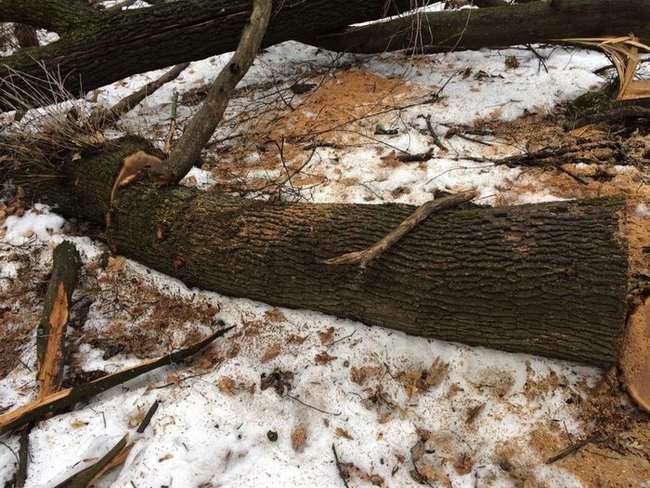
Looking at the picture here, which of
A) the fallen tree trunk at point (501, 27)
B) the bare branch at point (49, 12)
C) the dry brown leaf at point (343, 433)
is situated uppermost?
the bare branch at point (49, 12)

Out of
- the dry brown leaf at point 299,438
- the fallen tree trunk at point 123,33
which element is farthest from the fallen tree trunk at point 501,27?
the dry brown leaf at point 299,438

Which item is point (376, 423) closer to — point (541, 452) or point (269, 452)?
point (269, 452)

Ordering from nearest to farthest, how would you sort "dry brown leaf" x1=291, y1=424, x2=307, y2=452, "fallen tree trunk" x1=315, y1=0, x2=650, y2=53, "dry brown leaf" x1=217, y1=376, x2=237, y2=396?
"dry brown leaf" x1=291, y1=424, x2=307, y2=452
"dry brown leaf" x1=217, y1=376, x2=237, y2=396
"fallen tree trunk" x1=315, y1=0, x2=650, y2=53

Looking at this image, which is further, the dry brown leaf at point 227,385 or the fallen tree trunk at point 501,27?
the fallen tree trunk at point 501,27

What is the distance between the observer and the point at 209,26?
4047 mm

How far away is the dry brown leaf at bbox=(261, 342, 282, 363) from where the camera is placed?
2523 millimetres

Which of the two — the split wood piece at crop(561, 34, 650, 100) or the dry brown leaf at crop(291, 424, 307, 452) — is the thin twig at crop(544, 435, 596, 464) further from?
the split wood piece at crop(561, 34, 650, 100)

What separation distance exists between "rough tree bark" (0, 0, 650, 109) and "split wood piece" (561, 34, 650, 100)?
0.65 ft

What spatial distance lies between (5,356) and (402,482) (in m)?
2.25

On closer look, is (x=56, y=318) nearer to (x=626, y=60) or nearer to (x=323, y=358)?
(x=323, y=358)

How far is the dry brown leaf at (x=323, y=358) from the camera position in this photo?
2.47 meters

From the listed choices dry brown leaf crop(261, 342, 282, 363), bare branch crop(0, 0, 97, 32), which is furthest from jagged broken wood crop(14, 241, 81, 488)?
bare branch crop(0, 0, 97, 32)

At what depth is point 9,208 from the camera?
11.6 feet

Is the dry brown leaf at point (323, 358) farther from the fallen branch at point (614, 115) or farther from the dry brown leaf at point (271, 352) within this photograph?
the fallen branch at point (614, 115)
